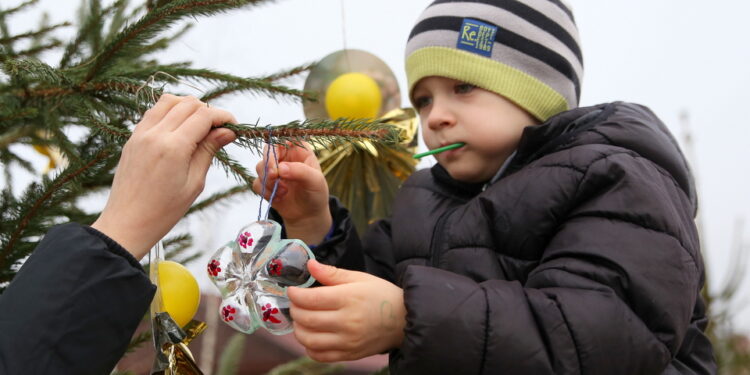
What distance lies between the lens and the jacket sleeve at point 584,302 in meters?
0.75

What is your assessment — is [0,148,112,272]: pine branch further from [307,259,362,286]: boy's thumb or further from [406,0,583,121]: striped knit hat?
[406,0,583,121]: striped knit hat

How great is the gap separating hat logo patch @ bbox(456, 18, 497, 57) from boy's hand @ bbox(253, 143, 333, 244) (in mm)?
339

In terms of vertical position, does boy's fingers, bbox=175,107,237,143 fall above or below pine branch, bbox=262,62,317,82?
above

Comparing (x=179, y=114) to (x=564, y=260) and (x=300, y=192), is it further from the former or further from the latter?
(x=564, y=260)

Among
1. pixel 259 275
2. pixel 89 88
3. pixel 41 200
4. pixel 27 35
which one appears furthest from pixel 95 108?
pixel 259 275

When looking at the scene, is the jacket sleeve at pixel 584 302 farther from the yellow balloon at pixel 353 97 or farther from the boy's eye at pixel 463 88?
the yellow balloon at pixel 353 97

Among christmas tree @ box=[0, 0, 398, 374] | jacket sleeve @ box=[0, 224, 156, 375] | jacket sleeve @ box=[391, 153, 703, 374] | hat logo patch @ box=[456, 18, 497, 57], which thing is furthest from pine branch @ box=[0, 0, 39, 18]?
jacket sleeve @ box=[391, 153, 703, 374]

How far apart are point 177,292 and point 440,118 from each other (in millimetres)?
508

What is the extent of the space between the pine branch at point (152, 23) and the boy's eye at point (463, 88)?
395 millimetres

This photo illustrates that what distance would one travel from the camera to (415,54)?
123 centimetres

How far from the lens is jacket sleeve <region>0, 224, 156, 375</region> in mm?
646

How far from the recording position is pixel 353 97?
156cm

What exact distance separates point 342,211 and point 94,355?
0.60 m

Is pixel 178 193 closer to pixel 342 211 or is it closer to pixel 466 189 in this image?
pixel 342 211
